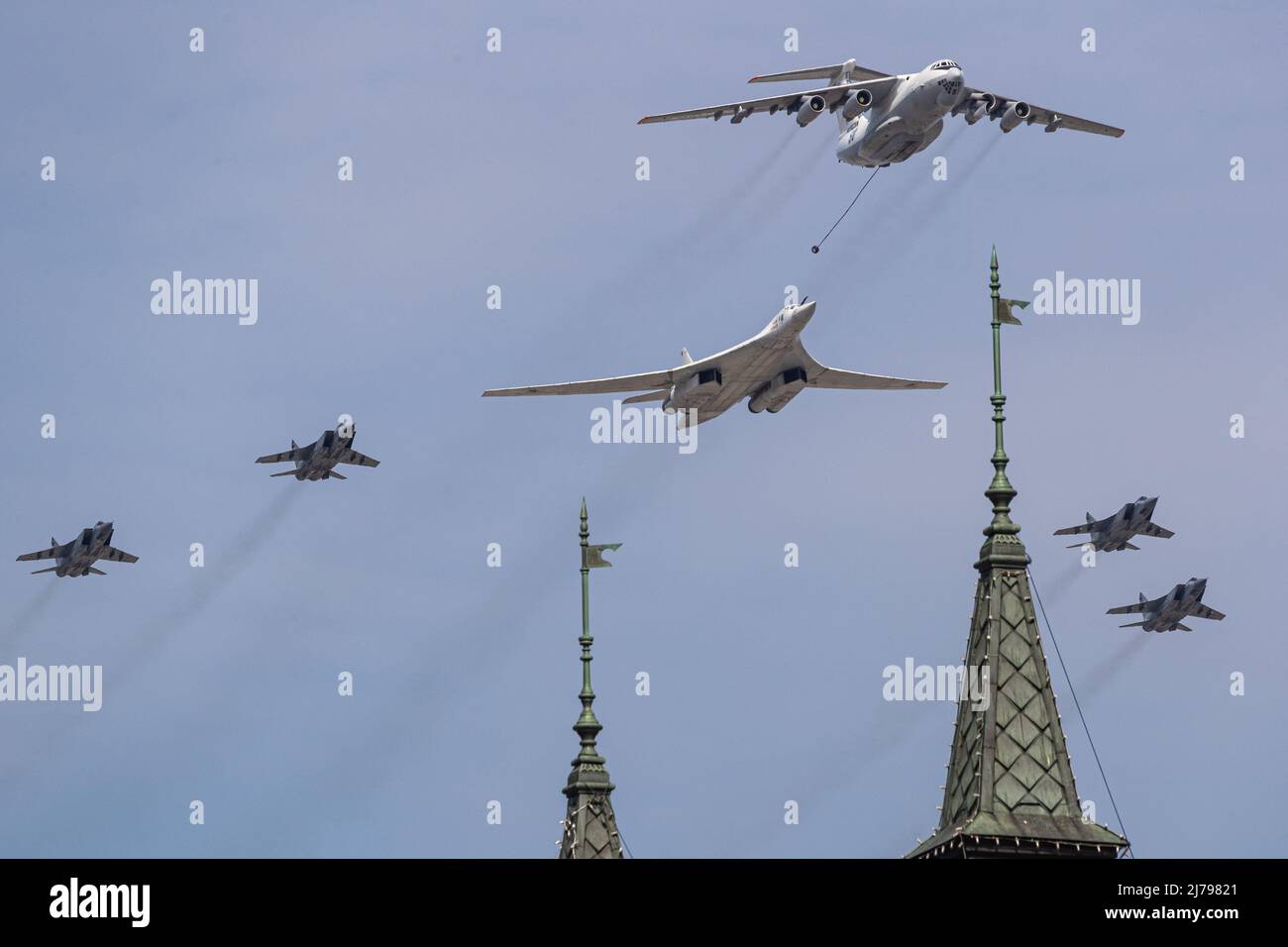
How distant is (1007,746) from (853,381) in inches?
2743

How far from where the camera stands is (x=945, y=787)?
56.3 meters

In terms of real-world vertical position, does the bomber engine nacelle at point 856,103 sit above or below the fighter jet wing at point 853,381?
above

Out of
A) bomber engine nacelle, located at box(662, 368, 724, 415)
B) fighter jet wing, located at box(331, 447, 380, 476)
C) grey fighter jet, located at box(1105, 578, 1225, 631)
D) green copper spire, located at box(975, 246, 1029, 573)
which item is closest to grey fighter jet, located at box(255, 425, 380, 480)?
fighter jet wing, located at box(331, 447, 380, 476)

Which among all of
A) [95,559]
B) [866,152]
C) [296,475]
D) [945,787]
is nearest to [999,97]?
[866,152]

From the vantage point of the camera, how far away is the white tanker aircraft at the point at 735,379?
11269cm

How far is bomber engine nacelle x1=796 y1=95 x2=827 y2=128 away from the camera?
356ft

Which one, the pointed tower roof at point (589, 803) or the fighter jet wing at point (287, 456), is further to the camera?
the fighter jet wing at point (287, 456)

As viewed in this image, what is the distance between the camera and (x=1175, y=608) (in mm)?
131500

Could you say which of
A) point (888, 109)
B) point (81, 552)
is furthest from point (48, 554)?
point (888, 109)

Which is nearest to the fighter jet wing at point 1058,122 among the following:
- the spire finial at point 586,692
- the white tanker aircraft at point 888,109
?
the white tanker aircraft at point 888,109

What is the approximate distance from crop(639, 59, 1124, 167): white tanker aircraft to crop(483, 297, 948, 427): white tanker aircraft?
25.9ft

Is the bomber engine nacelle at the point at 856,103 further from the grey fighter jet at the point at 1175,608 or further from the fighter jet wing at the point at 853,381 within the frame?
the grey fighter jet at the point at 1175,608

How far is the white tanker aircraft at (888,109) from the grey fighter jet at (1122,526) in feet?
72.8
